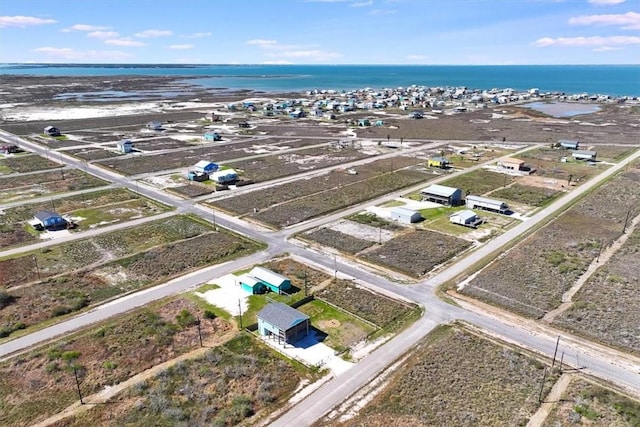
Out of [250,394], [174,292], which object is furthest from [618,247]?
[174,292]

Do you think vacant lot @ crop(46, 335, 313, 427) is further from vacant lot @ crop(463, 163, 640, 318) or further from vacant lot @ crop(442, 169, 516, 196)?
vacant lot @ crop(442, 169, 516, 196)

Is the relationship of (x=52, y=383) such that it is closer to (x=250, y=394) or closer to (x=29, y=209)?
(x=250, y=394)

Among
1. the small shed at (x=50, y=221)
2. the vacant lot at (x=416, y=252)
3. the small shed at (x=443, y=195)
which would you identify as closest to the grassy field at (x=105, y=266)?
the small shed at (x=50, y=221)

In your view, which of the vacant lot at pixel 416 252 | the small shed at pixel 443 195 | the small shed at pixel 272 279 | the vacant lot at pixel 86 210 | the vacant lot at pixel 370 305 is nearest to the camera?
the vacant lot at pixel 370 305

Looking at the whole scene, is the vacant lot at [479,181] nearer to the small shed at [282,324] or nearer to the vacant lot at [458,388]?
the vacant lot at [458,388]

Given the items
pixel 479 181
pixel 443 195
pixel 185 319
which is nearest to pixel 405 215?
pixel 443 195

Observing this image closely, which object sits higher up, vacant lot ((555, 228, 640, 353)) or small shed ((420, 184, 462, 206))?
small shed ((420, 184, 462, 206))

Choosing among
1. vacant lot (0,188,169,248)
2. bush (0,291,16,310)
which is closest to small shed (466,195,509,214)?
vacant lot (0,188,169,248)

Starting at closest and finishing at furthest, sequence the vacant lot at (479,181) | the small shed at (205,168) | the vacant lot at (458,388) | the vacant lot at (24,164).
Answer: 1. the vacant lot at (458,388)
2. the vacant lot at (479,181)
3. the small shed at (205,168)
4. the vacant lot at (24,164)
